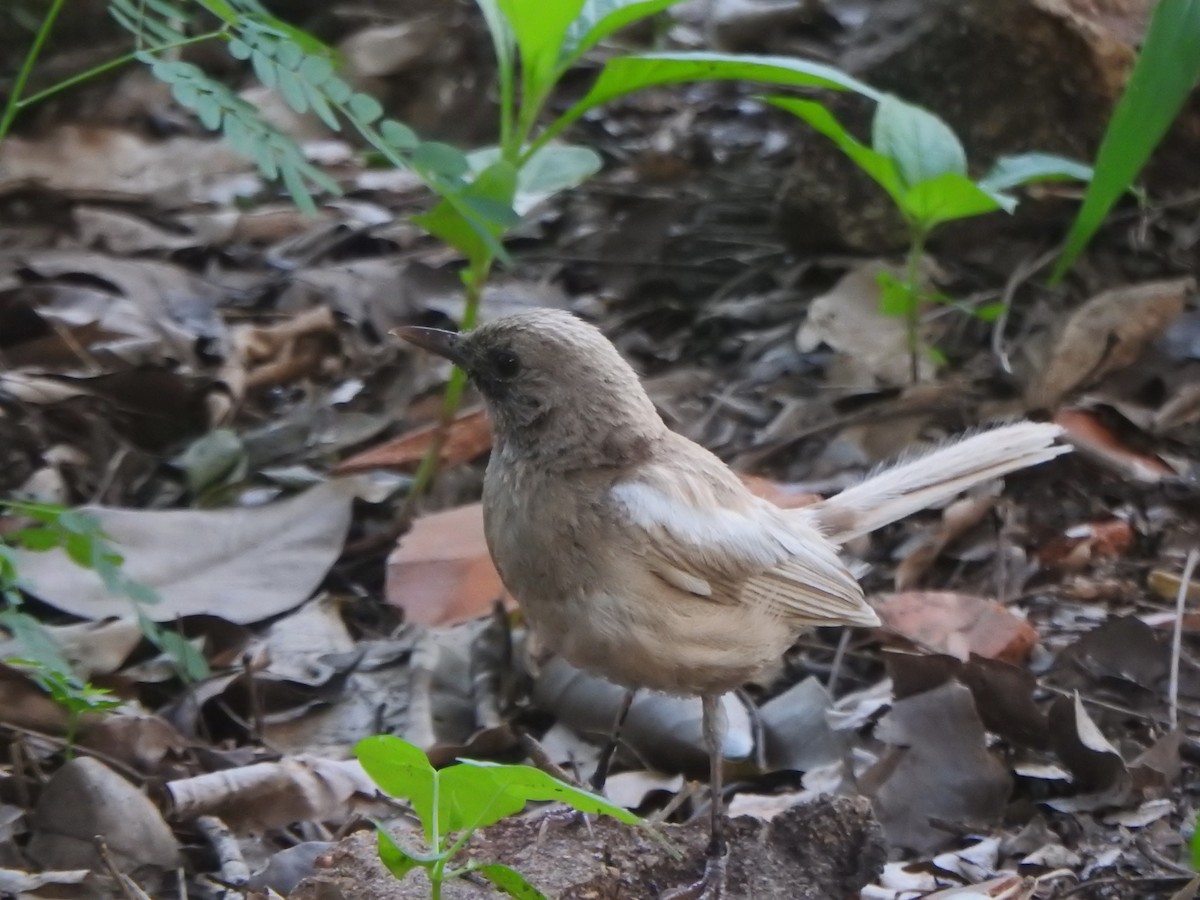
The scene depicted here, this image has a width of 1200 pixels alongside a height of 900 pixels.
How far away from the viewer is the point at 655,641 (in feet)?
12.0

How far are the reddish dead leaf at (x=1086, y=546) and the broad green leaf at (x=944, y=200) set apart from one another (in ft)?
3.79

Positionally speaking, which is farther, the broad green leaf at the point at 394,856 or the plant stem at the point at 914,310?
the plant stem at the point at 914,310

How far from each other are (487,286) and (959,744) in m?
3.32

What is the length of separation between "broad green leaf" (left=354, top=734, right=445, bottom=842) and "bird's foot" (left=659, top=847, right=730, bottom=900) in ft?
2.88

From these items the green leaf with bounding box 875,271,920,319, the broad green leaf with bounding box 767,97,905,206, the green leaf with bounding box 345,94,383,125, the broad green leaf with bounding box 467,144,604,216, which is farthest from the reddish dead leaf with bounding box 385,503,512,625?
the green leaf with bounding box 875,271,920,319

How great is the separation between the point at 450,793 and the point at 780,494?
267 centimetres

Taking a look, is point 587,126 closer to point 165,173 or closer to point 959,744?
point 165,173

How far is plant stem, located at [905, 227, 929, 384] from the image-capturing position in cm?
557

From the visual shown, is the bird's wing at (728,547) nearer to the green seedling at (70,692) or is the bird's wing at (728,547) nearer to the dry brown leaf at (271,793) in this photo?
the dry brown leaf at (271,793)

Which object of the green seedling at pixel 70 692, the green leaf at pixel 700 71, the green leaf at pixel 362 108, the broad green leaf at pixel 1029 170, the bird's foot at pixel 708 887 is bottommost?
the bird's foot at pixel 708 887

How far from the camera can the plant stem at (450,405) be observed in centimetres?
482

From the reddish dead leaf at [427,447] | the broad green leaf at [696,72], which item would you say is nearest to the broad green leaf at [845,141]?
the broad green leaf at [696,72]

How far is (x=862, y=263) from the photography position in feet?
21.5

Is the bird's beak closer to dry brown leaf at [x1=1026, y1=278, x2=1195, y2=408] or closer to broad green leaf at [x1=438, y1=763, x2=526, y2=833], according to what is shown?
broad green leaf at [x1=438, y1=763, x2=526, y2=833]
